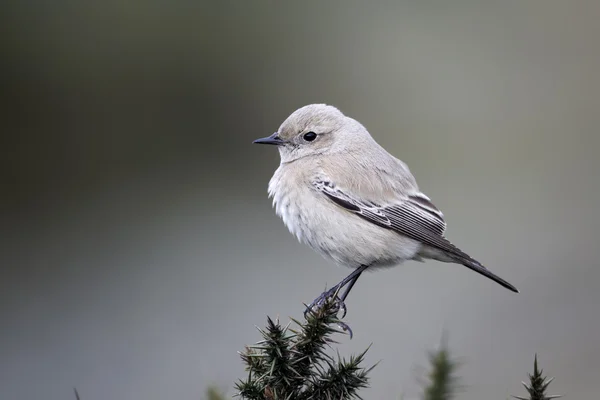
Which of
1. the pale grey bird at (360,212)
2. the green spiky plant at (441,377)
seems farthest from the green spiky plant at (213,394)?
the pale grey bird at (360,212)

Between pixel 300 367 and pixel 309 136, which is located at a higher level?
pixel 309 136

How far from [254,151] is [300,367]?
7.37 m

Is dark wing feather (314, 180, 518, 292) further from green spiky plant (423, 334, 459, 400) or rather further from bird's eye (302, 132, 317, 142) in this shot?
green spiky plant (423, 334, 459, 400)

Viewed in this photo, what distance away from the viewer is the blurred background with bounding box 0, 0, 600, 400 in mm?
7926

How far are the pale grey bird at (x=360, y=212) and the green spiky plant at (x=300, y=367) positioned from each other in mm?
1558

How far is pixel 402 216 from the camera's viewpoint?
189 inches

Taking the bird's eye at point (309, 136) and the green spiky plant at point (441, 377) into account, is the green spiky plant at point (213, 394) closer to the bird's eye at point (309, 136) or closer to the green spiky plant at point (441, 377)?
the green spiky plant at point (441, 377)

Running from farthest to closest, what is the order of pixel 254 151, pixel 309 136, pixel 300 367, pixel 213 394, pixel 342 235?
pixel 254 151 → pixel 309 136 → pixel 342 235 → pixel 300 367 → pixel 213 394

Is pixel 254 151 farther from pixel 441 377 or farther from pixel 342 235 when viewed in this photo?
pixel 441 377

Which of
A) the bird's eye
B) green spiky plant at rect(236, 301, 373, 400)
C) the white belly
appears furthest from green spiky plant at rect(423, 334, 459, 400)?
the bird's eye

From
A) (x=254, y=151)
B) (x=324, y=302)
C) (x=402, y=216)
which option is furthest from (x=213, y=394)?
(x=254, y=151)

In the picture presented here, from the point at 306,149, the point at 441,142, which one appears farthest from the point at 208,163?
the point at 306,149

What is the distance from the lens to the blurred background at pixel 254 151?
26.0 feet

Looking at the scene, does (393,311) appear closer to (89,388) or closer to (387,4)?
(89,388)
